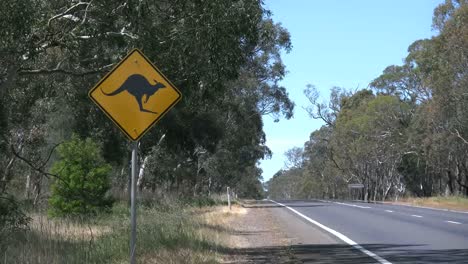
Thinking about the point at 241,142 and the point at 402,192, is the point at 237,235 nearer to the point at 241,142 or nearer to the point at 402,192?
the point at 241,142

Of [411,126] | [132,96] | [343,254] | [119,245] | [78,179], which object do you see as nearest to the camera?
[132,96]

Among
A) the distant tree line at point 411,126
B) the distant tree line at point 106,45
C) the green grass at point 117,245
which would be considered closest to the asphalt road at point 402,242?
the green grass at point 117,245

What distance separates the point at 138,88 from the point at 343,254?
27.7 ft

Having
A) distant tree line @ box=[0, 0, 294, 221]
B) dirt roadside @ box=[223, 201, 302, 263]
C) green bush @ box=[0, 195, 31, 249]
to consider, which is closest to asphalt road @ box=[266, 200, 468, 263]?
dirt roadside @ box=[223, 201, 302, 263]

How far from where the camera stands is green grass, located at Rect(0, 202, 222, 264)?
33.0 ft

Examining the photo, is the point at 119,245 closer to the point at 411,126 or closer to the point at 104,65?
the point at 104,65

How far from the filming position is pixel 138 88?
8.34 meters

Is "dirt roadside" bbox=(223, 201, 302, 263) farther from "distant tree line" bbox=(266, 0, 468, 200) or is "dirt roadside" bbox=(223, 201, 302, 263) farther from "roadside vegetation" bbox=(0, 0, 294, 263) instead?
"distant tree line" bbox=(266, 0, 468, 200)

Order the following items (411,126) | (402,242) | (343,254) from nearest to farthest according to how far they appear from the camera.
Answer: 1. (343,254)
2. (402,242)
3. (411,126)

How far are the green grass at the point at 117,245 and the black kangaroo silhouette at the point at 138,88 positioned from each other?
118 inches

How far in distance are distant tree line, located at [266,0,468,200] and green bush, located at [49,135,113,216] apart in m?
27.1

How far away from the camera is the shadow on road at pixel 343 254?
1373cm

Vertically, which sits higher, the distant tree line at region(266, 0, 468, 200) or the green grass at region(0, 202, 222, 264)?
the distant tree line at region(266, 0, 468, 200)

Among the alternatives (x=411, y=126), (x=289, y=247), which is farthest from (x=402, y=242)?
(x=411, y=126)
